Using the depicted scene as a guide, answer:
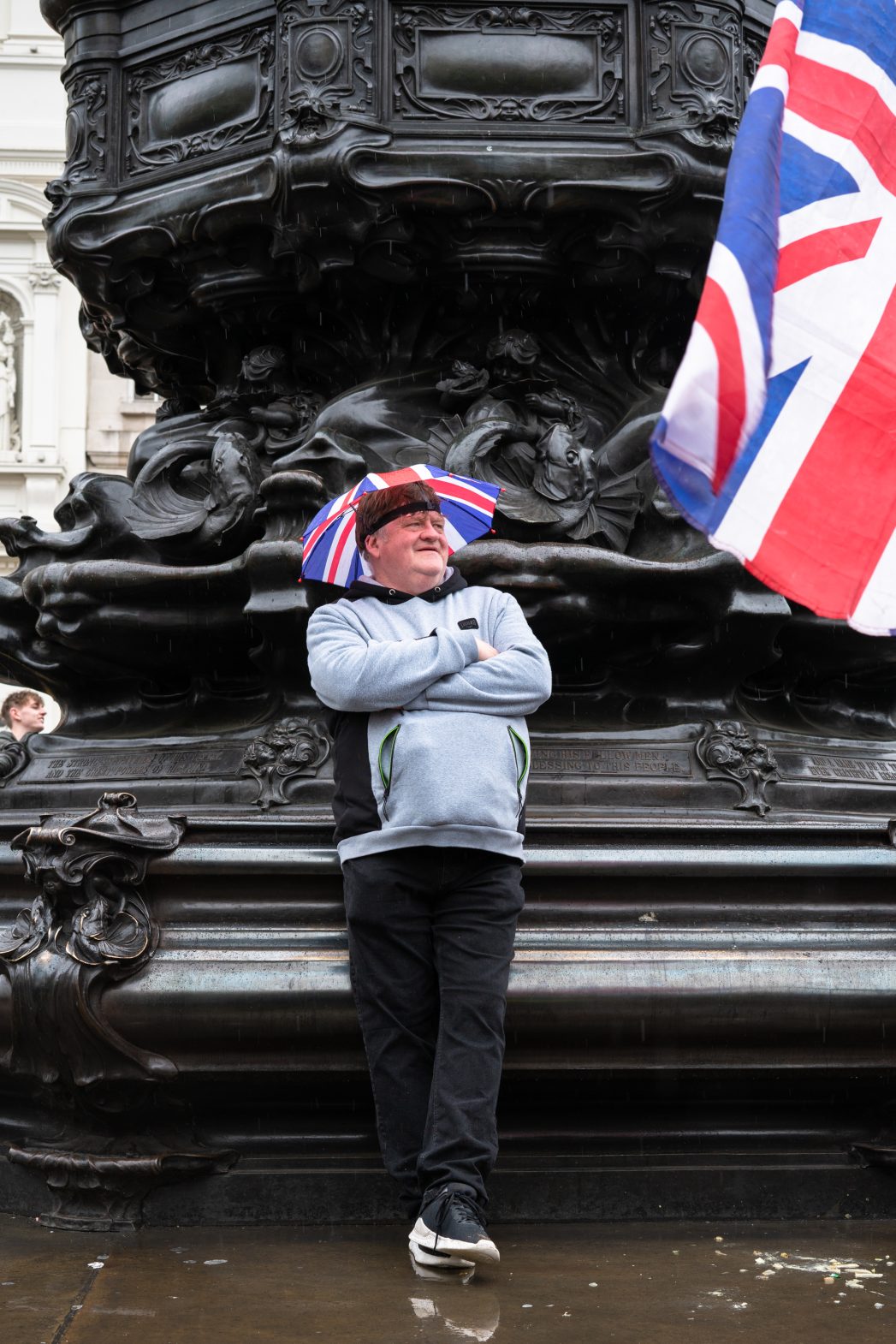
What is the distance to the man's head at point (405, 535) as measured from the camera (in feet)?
11.9

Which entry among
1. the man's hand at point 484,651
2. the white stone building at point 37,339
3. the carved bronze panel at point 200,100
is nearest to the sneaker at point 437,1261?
the man's hand at point 484,651

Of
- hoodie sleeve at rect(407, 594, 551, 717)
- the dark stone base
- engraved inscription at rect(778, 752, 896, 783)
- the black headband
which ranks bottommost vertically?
the dark stone base

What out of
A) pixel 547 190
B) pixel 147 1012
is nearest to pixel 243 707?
pixel 147 1012

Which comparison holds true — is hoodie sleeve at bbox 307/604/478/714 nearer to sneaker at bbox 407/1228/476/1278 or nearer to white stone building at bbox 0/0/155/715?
sneaker at bbox 407/1228/476/1278

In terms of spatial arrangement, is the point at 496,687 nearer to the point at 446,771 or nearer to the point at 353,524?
the point at 446,771

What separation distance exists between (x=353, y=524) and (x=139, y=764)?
1.17 meters

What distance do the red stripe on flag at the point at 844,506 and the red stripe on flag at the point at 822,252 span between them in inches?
6.9

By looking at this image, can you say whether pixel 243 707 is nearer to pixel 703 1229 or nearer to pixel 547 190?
pixel 547 190

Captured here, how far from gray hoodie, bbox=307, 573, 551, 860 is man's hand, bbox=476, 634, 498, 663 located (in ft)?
0.05

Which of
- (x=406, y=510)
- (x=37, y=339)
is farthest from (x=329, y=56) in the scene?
(x=37, y=339)

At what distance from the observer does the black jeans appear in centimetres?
333

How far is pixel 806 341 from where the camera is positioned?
3051 millimetres

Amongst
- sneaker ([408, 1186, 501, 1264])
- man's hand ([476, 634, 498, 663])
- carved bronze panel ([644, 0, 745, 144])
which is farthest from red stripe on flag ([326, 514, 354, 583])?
carved bronze panel ([644, 0, 745, 144])

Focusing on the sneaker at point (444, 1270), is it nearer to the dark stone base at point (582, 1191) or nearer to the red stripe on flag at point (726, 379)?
the dark stone base at point (582, 1191)
